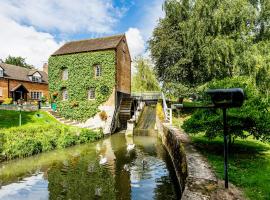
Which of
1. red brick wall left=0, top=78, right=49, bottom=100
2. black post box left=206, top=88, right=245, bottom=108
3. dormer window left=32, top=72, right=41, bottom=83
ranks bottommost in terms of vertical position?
black post box left=206, top=88, right=245, bottom=108

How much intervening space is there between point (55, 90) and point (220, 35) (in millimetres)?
21049

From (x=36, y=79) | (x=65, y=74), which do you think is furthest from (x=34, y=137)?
(x=36, y=79)

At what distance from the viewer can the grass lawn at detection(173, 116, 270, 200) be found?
6261mm

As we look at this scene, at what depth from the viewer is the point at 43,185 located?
398 inches

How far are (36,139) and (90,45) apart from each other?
17.8m

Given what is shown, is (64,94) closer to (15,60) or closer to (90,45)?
(90,45)

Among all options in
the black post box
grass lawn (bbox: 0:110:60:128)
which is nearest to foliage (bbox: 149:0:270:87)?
grass lawn (bbox: 0:110:60:128)

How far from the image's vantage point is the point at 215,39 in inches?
884

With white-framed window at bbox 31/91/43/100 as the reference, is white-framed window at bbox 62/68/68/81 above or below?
above

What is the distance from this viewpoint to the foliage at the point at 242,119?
9.16m

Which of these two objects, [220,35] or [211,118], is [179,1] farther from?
[211,118]

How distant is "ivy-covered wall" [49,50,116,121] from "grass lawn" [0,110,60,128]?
10.5 ft

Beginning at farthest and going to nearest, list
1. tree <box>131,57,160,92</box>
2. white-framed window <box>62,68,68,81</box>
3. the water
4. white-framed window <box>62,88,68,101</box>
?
tree <box>131,57,160,92</box> < white-framed window <box>62,68,68,81</box> < white-framed window <box>62,88,68,101</box> < the water

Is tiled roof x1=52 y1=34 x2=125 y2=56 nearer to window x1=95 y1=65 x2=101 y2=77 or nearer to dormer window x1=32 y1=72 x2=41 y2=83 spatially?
window x1=95 y1=65 x2=101 y2=77
